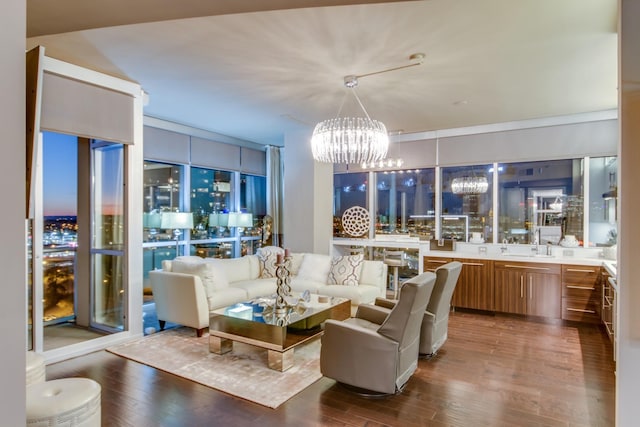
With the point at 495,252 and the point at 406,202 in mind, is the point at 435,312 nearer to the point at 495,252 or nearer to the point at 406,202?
the point at 495,252

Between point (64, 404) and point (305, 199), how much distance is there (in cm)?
517

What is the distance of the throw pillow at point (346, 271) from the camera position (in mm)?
5539

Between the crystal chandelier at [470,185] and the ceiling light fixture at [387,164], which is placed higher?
the ceiling light fixture at [387,164]

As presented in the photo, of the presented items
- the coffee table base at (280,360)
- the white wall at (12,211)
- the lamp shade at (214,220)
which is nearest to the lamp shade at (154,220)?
the lamp shade at (214,220)

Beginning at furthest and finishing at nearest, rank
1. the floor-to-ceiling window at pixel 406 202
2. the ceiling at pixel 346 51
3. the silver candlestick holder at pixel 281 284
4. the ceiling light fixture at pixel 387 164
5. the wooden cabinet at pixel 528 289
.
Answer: the floor-to-ceiling window at pixel 406 202, the ceiling light fixture at pixel 387 164, the wooden cabinet at pixel 528 289, the silver candlestick holder at pixel 281 284, the ceiling at pixel 346 51

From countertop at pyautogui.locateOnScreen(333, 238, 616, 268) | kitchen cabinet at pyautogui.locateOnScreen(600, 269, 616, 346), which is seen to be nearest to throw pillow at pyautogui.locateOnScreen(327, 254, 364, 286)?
countertop at pyautogui.locateOnScreen(333, 238, 616, 268)

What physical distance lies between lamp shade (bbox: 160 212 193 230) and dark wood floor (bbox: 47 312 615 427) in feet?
7.13

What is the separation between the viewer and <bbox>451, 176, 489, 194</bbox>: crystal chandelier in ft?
21.3

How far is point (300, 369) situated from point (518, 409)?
1891mm

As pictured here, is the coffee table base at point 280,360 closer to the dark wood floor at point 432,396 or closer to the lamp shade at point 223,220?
the dark wood floor at point 432,396

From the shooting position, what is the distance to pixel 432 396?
3.12 metres

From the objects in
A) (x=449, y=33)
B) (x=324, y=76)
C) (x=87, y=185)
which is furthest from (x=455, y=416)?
(x=87, y=185)

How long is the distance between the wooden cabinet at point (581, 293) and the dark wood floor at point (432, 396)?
0.90 metres

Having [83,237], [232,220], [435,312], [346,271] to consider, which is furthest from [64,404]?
[232,220]
